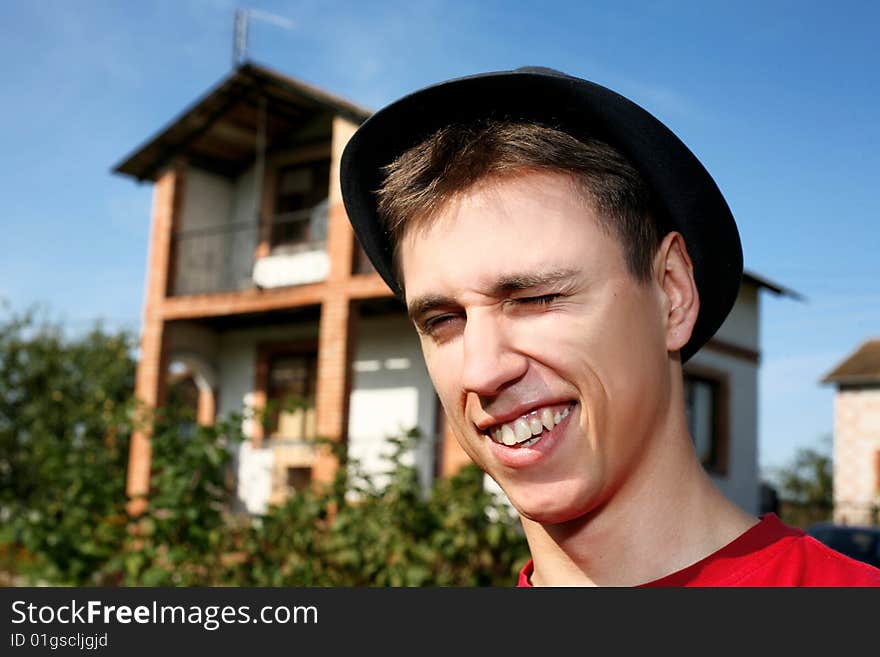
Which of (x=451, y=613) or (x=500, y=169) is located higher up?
(x=500, y=169)

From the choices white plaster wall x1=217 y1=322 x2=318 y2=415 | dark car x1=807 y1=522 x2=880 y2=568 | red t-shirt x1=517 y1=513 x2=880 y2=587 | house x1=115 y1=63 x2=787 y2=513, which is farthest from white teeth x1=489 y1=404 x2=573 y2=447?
white plaster wall x1=217 y1=322 x2=318 y2=415

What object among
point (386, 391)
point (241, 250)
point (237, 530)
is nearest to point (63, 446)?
point (237, 530)

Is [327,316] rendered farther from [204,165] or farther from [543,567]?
[543,567]

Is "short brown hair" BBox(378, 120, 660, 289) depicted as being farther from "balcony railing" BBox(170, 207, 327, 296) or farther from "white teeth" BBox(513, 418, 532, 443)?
"balcony railing" BBox(170, 207, 327, 296)

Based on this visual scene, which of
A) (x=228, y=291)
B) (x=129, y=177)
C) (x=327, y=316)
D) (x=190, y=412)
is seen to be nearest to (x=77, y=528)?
(x=190, y=412)

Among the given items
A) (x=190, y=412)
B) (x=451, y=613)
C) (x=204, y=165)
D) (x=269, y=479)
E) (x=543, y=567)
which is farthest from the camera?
(x=204, y=165)

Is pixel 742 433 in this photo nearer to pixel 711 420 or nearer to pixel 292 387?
pixel 711 420

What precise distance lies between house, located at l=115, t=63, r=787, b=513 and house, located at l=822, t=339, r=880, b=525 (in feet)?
28.2

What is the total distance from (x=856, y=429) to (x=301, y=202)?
15.6m

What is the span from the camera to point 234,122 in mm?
13820

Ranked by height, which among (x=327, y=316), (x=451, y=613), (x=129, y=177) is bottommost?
(x=451, y=613)

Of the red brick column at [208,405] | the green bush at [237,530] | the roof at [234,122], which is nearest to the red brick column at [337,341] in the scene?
the roof at [234,122]

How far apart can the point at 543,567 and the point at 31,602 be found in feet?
A: 2.08

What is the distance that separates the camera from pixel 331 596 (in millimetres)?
1022
